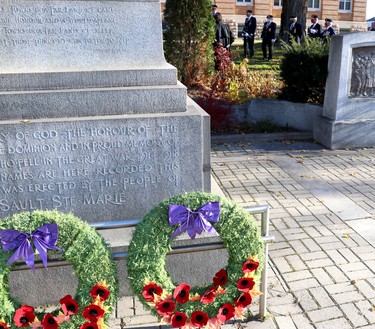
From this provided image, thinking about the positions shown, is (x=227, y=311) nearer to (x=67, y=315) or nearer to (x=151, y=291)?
(x=151, y=291)

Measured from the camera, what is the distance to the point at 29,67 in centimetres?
356

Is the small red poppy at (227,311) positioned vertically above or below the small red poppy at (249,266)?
below

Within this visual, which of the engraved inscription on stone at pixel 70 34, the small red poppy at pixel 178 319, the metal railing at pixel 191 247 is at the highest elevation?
the engraved inscription on stone at pixel 70 34

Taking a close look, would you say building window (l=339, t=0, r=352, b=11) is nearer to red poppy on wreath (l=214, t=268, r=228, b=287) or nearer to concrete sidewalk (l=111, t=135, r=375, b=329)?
concrete sidewalk (l=111, t=135, r=375, b=329)

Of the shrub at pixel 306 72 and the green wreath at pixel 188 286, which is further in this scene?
the shrub at pixel 306 72

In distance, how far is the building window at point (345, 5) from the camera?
35.0 m

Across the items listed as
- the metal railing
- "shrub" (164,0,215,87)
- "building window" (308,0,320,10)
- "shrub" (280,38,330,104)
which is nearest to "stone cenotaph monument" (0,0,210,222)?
the metal railing

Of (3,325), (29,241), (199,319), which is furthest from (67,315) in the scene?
(199,319)

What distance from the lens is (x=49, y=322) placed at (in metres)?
2.54

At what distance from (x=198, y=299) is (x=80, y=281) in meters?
0.76

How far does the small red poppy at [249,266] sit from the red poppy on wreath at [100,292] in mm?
883

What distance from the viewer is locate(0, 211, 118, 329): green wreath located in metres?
2.54

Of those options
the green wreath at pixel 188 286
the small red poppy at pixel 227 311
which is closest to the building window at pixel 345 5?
the green wreath at pixel 188 286

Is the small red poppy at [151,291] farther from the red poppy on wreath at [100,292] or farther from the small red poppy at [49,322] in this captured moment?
the small red poppy at [49,322]
